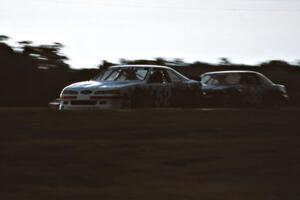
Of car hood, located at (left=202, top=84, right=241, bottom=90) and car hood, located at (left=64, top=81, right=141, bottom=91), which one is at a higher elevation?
car hood, located at (left=64, top=81, right=141, bottom=91)

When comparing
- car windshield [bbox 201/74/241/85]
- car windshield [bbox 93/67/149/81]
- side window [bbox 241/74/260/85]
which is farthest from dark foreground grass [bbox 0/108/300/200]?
side window [bbox 241/74/260/85]

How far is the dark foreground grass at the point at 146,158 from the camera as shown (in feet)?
25.7

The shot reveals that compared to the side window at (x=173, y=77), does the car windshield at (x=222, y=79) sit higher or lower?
lower

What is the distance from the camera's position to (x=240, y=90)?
22.9 meters

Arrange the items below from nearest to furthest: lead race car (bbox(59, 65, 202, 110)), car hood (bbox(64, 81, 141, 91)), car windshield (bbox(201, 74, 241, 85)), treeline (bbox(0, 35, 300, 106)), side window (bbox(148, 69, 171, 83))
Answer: lead race car (bbox(59, 65, 202, 110)) < car hood (bbox(64, 81, 141, 91)) < side window (bbox(148, 69, 171, 83)) < car windshield (bbox(201, 74, 241, 85)) < treeline (bbox(0, 35, 300, 106))

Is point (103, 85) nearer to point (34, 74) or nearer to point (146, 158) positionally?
point (146, 158)

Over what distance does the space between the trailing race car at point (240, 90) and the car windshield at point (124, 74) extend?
8.75ft

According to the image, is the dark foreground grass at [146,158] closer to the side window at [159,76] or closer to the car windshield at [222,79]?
the side window at [159,76]

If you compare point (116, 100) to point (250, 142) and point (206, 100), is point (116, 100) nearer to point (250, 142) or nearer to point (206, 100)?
point (206, 100)

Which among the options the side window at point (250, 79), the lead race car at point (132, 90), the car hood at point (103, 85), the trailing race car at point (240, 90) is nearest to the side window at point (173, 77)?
the lead race car at point (132, 90)

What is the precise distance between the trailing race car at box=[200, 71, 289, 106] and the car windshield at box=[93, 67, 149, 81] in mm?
2667

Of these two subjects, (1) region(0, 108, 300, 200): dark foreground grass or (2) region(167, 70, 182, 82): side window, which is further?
(2) region(167, 70, 182, 82): side window

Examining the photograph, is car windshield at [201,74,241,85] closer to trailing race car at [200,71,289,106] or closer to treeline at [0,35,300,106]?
trailing race car at [200,71,289,106]

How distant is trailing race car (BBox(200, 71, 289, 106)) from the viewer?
22.7 m
